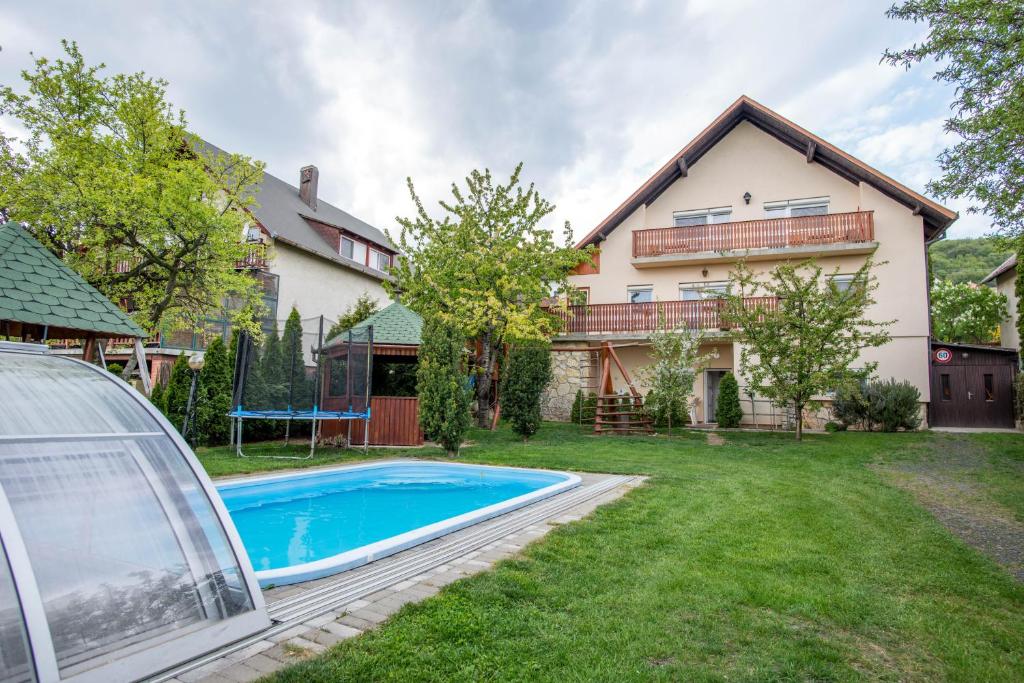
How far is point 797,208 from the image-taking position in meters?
18.7

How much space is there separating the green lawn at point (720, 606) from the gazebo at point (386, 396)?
7079mm

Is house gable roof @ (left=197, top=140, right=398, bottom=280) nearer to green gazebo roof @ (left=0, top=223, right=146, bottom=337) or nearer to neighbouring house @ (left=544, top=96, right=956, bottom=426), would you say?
neighbouring house @ (left=544, top=96, right=956, bottom=426)

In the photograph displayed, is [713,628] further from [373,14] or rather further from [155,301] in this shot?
[155,301]

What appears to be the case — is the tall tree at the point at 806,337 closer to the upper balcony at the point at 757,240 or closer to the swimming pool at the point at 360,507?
the upper balcony at the point at 757,240

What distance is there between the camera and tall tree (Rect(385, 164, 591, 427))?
49.9 feet

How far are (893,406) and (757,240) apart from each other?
6.36 meters

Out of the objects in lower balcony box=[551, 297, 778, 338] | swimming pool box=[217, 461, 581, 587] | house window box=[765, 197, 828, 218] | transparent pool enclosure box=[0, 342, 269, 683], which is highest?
house window box=[765, 197, 828, 218]

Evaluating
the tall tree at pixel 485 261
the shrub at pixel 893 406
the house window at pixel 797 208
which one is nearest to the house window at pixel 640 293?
the tall tree at pixel 485 261

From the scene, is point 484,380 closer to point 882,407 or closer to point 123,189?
point 123,189

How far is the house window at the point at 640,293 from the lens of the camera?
19969 millimetres

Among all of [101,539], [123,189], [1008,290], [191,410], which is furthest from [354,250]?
[1008,290]

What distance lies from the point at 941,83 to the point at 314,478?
11157 mm

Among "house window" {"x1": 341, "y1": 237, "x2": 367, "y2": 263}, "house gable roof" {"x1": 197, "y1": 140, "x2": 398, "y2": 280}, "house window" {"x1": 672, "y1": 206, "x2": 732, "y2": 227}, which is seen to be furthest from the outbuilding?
"house window" {"x1": 341, "y1": 237, "x2": 367, "y2": 263}

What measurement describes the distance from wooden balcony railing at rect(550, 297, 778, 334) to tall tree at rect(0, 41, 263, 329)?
33.7ft
